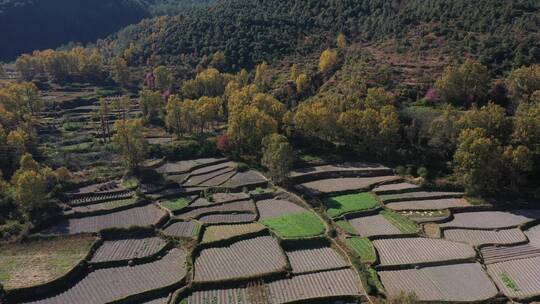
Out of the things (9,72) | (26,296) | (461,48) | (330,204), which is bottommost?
(26,296)

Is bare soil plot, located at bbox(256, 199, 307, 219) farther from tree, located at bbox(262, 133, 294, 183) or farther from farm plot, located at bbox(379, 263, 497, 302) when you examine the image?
farm plot, located at bbox(379, 263, 497, 302)

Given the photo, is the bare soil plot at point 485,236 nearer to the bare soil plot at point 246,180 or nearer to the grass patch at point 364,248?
the grass patch at point 364,248

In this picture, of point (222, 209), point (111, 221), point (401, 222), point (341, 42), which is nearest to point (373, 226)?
point (401, 222)

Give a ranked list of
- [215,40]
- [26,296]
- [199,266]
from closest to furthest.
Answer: [26,296] < [199,266] < [215,40]

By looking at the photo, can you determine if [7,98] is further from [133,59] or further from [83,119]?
[133,59]

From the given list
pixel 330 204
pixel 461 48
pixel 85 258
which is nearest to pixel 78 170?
pixel 85 258

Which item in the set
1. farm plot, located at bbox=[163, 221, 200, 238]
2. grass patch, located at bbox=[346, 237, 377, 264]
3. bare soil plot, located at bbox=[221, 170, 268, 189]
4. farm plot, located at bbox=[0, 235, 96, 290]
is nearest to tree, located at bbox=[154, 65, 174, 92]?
bare soil plot, located at bbox=[221, 170, 268, 189]

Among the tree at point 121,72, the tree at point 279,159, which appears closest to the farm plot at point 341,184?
the tree at point 279,159
